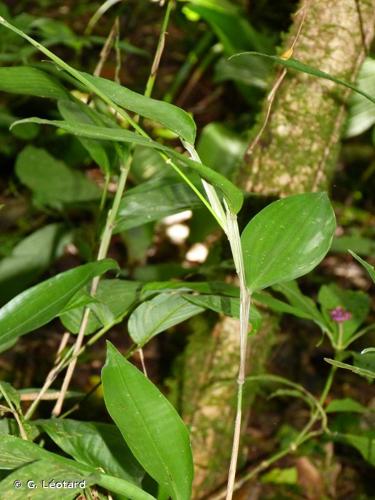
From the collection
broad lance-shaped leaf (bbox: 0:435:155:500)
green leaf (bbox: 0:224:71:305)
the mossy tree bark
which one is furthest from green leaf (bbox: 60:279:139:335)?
green leaf (bbox: 0:224:71:305)

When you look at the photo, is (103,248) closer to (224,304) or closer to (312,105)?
(224,304)

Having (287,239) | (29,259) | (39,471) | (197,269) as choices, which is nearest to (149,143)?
(287,239)

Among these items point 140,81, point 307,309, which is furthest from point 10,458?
point 140,81

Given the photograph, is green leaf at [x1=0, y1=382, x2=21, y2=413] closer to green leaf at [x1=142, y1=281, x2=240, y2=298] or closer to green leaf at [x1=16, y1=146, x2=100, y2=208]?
green leaf at [x1=142, y1=281, x2=240, y2=298]

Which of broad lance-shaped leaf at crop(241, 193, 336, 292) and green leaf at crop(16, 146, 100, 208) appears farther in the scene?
green leaf at crop(16, 146, 100, 208)

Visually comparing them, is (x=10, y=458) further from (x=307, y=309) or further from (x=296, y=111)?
(x=296, y=111)

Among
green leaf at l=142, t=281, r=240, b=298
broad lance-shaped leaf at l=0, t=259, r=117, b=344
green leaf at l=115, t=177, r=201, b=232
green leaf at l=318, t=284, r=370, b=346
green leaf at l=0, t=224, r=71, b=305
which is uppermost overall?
broad lance-shaped leaf at l=0, t=259, r=117, b=344
